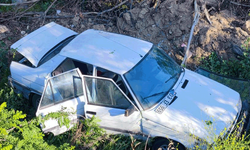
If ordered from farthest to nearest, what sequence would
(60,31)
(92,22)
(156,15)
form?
1. (92,22)
2. (156,15)
3. (60,31)

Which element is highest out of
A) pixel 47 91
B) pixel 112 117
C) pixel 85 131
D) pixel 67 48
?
pixel 67 48

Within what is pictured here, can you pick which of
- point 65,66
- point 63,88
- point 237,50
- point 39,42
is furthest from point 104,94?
point 237,50

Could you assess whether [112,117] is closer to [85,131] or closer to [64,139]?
[85,131]

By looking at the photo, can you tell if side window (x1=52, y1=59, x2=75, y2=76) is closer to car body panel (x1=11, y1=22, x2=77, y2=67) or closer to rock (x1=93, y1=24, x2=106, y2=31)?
car body panel (x1=11, y1=22, x2=77, y2=67)

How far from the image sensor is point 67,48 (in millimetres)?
4977

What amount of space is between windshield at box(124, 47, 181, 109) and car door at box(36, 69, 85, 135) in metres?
0.88

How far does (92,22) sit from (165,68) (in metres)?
3.73

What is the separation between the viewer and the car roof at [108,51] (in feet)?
15.0

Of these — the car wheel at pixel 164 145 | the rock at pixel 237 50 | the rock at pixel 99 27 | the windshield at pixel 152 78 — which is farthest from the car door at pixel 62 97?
the rock at pixel 237 50

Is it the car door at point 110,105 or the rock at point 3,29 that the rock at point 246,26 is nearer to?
the car door at point 110,105

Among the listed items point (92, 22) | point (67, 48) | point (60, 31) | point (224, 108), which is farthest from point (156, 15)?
point (224, 108)

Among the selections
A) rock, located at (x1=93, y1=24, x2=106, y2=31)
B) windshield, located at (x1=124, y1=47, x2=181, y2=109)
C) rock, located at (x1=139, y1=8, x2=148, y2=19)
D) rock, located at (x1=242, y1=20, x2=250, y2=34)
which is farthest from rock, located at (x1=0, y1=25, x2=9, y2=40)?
rock, located at (x1=242, y1=20, x2=250, y2=34)

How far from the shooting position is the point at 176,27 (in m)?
6.94

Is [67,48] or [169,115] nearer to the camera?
[169,115]
